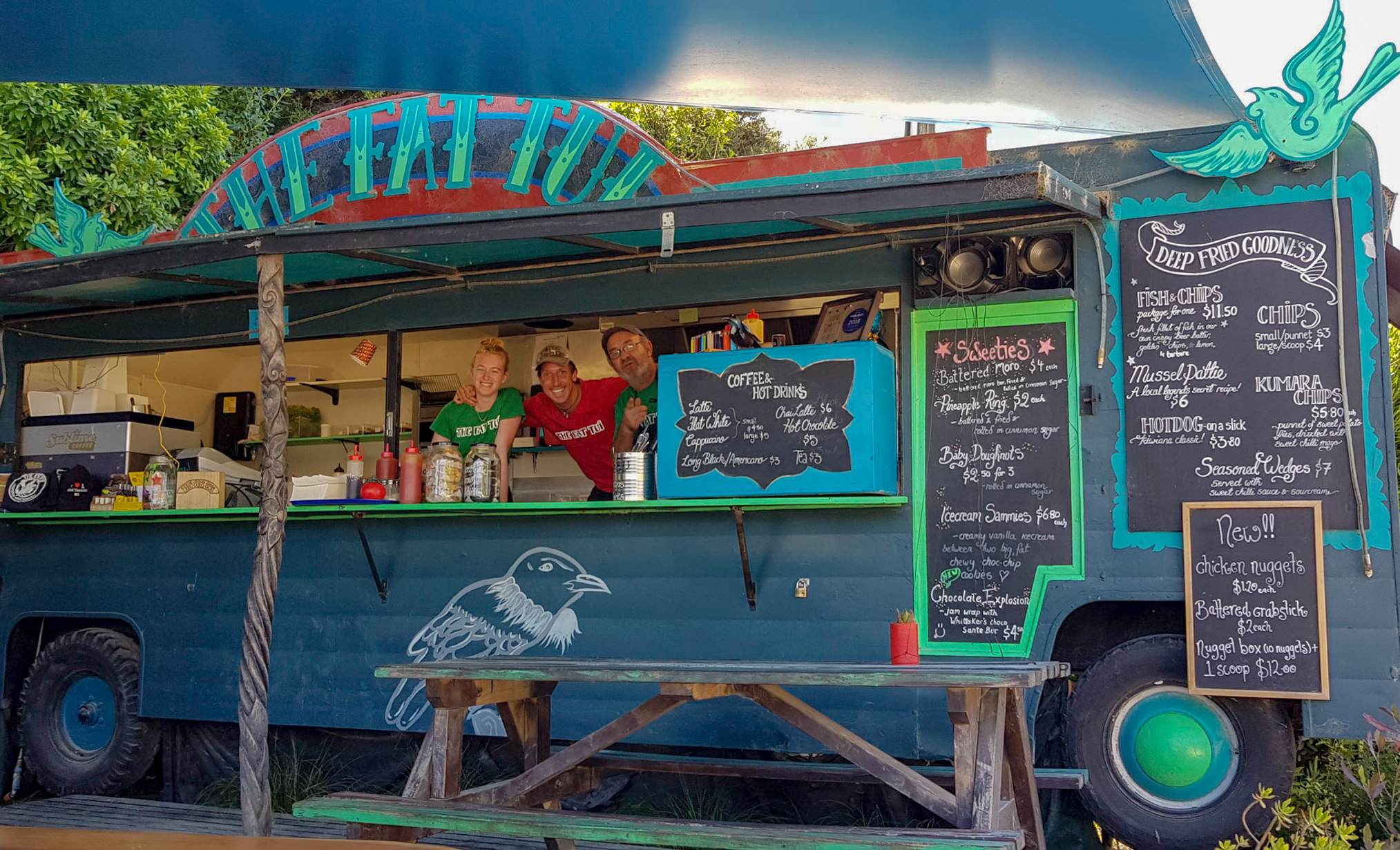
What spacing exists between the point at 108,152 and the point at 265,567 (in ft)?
30.9

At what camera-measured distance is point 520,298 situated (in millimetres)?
6199

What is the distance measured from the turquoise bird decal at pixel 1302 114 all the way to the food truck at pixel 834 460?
0.13 m

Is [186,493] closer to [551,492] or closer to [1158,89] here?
[551,492]

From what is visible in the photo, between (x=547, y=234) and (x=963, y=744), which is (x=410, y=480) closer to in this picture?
(x=547, y=234)

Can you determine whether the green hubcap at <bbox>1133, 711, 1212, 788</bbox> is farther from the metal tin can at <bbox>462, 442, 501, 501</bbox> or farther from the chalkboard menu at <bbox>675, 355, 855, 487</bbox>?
the metal tin can at <bbox>462, 442, 501, 501</bbox>

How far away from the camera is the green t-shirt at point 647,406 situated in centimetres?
604

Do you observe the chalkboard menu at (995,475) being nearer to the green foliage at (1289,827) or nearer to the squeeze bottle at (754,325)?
the squeeze bottle at (754,325)

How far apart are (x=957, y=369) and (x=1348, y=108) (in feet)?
5.80

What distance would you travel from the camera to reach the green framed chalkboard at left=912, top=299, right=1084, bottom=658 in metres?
5.09

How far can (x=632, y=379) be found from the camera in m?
6.55

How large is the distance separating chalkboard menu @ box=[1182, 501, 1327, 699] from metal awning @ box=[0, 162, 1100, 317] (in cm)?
137

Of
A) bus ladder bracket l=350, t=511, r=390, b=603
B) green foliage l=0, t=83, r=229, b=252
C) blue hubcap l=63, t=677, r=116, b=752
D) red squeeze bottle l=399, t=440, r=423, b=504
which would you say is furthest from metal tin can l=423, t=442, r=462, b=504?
green foliage l=0, t=83, r=229, b=252

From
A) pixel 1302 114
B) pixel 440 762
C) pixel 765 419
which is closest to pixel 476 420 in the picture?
pixel 765 419

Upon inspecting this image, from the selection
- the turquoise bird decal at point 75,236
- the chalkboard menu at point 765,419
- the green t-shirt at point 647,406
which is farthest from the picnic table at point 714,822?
the turquoise bird decal at point 75,236
